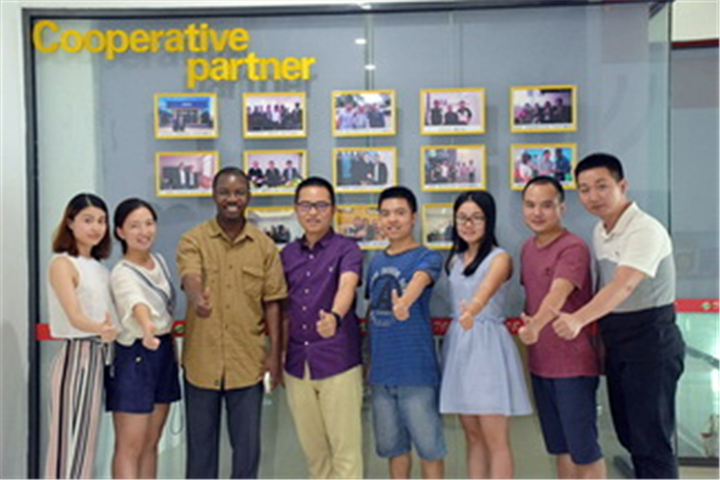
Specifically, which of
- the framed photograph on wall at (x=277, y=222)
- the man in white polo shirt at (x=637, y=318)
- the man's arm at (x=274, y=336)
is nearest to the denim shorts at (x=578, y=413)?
the man in white polo shirt at (x=637, y=318)

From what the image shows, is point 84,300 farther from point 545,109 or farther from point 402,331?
point 545,109

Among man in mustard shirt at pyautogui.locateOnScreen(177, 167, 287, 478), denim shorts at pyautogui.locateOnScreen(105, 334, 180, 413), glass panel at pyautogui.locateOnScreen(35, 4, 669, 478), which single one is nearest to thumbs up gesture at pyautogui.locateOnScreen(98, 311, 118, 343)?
denim shorts at pyautogui.locateOnScreen(105, 334, 180, 413)

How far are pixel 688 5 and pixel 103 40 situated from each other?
3.27m

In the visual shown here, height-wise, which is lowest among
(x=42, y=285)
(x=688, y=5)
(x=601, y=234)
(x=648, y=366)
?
(x=648, y=366)

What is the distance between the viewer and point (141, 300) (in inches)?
Answer: 111

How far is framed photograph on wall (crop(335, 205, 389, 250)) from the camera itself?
140 inches

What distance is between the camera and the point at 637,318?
274 cm

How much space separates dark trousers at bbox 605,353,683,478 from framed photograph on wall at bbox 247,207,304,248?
5.82 ft

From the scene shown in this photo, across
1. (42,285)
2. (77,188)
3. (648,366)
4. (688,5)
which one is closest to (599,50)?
(688,5)

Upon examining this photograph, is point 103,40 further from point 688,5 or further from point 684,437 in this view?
point 684,437

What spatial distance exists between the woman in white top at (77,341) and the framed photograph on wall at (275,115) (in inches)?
39.4

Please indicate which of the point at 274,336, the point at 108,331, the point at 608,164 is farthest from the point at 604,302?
the point at 108,331

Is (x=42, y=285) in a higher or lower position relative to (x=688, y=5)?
lower

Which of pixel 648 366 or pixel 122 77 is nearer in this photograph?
pixel 648 366
